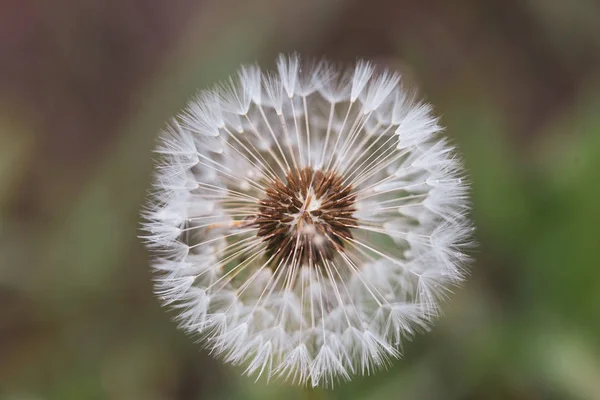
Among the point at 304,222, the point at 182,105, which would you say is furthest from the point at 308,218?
the point at 182,105

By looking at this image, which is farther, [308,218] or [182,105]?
[182,105]

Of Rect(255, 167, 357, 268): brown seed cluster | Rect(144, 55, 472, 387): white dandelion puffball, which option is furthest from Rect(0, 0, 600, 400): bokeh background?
Rect(255, 167, 357, 268): brown seed cluster

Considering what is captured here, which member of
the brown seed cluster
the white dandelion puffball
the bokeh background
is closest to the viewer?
the white dandelion puffball

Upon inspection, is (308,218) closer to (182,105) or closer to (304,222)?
(304,222)

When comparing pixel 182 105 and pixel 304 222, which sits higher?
pixel 182 105

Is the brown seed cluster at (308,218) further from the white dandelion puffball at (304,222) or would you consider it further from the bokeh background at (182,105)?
the bokeh background at (182,105)

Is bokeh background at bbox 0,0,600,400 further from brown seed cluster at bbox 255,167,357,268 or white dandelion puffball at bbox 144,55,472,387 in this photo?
brown seed cluster at bbox 255,167,357,268

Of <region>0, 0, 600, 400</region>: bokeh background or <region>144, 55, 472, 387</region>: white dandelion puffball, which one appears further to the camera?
<region>0, 0, 600, 400</region>: bokeh background
